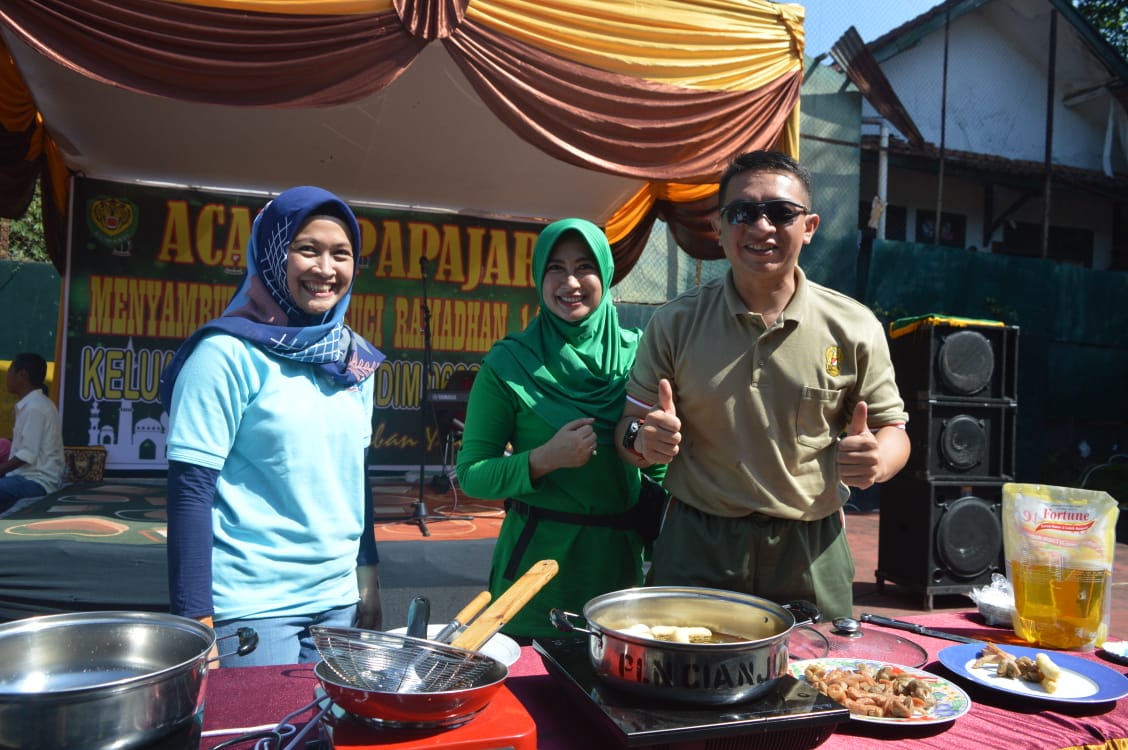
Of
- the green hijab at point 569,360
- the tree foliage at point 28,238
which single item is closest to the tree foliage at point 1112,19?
the green hijab at point 569,360

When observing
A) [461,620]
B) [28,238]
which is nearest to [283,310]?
[461,620]

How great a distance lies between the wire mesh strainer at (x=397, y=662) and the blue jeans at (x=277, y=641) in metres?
0.64

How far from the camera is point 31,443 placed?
507 centimetres

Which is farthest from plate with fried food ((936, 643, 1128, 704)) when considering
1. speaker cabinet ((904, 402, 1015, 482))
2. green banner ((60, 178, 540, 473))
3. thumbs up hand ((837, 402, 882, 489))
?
green banner ((60, 178, 540, 473))

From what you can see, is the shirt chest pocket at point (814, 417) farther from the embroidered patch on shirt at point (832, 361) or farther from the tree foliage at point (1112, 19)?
the tree foliage at point (1112, 19)

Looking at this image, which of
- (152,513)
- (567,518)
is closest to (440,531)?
(152,513)

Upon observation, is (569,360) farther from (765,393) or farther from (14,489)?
(14,489)

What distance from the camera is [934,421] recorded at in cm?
441

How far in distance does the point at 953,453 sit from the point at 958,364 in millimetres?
533

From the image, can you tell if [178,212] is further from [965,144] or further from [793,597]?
[965,144]

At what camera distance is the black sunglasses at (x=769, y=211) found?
4.77 ft

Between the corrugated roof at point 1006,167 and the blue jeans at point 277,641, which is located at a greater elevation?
the corrugated roof at point 1006,167

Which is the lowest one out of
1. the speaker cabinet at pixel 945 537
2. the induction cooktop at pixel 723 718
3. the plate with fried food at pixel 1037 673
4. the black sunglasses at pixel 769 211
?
the speaker cabinet at pixel 945 537

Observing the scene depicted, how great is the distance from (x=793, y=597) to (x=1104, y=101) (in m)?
13.8
